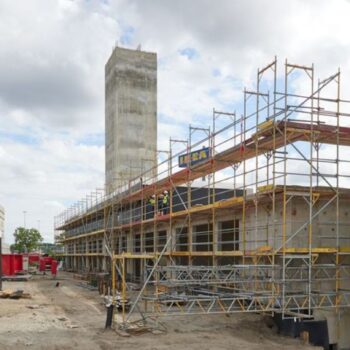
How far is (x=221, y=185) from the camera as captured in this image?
32250mm

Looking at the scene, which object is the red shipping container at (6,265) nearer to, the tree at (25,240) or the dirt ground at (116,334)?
the dirt ground at (116,334)

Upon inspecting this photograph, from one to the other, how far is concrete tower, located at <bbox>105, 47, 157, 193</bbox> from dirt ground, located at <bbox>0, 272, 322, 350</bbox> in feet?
166

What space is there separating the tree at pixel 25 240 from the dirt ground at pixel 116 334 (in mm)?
67297

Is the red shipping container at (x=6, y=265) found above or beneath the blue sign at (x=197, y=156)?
beneath

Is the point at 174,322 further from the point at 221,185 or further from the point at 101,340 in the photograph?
the point at 221,185

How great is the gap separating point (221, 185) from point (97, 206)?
12.8m

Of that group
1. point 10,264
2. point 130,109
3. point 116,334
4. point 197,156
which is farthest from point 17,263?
point 130,109

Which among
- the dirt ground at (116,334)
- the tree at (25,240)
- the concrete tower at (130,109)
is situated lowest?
the tree at (25,240)

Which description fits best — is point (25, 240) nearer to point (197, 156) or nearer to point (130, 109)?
point (130, 109)

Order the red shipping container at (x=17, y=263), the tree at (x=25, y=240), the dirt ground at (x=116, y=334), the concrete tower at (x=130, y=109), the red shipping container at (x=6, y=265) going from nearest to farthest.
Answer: the dirt ground at (x=116, y=334), the red shipping container at (x=6, y=265), the red shipping container at (x=17, y=263), the concrete tower at (x=130, y=109), the tree at (x=25, y=240)

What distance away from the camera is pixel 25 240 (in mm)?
84750

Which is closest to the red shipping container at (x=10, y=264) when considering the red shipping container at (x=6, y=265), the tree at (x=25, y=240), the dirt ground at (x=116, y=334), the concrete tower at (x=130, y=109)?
the red shipping container at (x=6, y=265)

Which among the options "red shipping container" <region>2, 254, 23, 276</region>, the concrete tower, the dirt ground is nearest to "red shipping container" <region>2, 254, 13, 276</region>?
"red shipping container" <region>2, 254, 23, 276</region>

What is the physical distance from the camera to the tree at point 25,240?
8406cm
